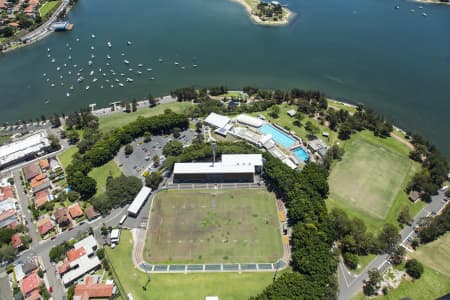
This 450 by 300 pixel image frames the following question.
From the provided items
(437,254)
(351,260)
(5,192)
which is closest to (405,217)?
(437,254)

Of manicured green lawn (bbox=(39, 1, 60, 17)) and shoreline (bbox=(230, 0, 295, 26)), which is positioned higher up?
manicured green lawn (bbox=(39, 1, 60, 17))

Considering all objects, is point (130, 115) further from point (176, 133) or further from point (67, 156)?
point (67, 156)

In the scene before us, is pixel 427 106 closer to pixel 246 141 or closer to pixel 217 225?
pixel 246 141

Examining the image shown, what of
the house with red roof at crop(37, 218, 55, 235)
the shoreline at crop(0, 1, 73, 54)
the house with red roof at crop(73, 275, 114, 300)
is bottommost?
the house with red roof at crop(73, 275, 114, 300)

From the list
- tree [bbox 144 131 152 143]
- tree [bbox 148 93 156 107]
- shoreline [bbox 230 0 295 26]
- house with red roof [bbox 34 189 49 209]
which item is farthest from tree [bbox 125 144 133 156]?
shoreline [bbox 230 0 295 26]

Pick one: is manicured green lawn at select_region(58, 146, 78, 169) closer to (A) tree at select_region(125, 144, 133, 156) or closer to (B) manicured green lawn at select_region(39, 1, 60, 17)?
(A) tree at select_region(125, 144, 133, 156)

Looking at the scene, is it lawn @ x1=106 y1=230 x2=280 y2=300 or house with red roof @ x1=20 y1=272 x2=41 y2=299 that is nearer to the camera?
house with red roof @ x1=20 y1=272 x2=41 y2=299

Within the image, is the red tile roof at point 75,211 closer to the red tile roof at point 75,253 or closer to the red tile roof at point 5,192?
the red tile roof at point 75,253
